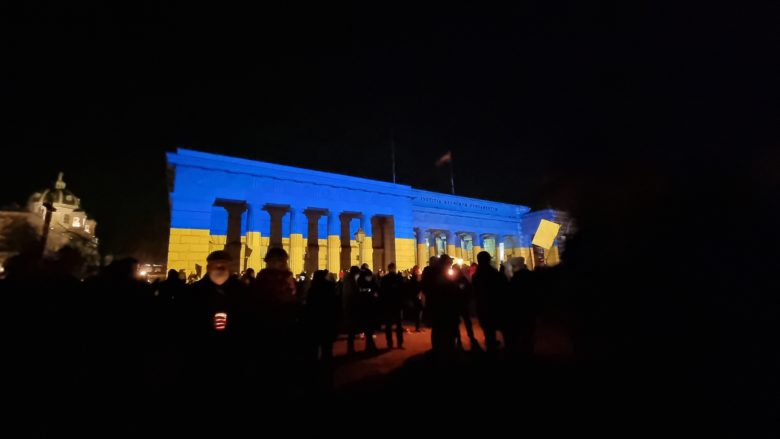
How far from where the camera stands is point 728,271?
5.82 ft

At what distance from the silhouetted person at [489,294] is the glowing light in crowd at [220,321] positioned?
4584 millimetres

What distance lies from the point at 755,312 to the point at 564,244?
961mm

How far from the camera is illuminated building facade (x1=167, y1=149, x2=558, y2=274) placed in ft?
61.5

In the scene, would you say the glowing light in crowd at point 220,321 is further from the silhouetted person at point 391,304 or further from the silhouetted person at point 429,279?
the silhouetted person at point 391,304

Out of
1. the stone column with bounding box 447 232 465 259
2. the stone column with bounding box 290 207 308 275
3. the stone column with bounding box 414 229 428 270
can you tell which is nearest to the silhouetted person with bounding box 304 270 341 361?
the stone column with bounding box 290 207 308 275

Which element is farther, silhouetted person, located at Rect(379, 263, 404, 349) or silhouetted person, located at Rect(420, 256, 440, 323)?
silhouetted person, located at Rect(379, 263, 404, 349)

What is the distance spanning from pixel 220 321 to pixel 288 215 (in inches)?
872

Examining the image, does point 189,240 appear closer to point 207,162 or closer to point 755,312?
point 207,162

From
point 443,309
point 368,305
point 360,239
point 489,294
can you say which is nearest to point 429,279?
point 443,309

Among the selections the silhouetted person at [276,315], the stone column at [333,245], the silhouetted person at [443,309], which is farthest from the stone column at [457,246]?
the silhouetted person at [276,315]

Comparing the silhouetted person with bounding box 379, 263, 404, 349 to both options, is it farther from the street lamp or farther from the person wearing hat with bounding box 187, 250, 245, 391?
the street lamp

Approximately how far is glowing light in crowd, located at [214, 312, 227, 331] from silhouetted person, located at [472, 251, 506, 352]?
4.58 m

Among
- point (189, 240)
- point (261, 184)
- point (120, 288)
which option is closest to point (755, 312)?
point (120, 288)

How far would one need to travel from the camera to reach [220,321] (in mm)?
3535
